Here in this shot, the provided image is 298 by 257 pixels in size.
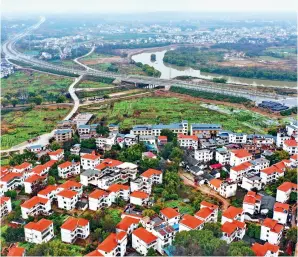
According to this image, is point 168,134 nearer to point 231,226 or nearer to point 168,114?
point 168,114

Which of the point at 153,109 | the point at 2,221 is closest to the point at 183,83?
the point at 153,109

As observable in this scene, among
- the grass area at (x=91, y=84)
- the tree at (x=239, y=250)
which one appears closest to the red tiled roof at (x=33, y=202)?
the tree at (x=239, y=250)

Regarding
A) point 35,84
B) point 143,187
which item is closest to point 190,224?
point 143,187

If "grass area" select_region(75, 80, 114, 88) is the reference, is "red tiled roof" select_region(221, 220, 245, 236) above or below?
above

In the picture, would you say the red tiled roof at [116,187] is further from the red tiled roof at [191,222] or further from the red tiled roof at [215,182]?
the red tiled roof at [215,182]

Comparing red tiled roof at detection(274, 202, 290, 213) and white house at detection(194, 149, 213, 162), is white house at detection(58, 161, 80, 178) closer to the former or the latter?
white house at detection(194, 149, 213, 162)

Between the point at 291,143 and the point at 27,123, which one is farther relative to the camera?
the point at 27,123

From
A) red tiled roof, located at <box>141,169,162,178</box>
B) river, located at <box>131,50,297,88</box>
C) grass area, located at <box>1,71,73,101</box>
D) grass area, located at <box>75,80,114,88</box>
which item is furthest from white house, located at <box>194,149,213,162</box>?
river, located at <box>131,50,297,88</box>
